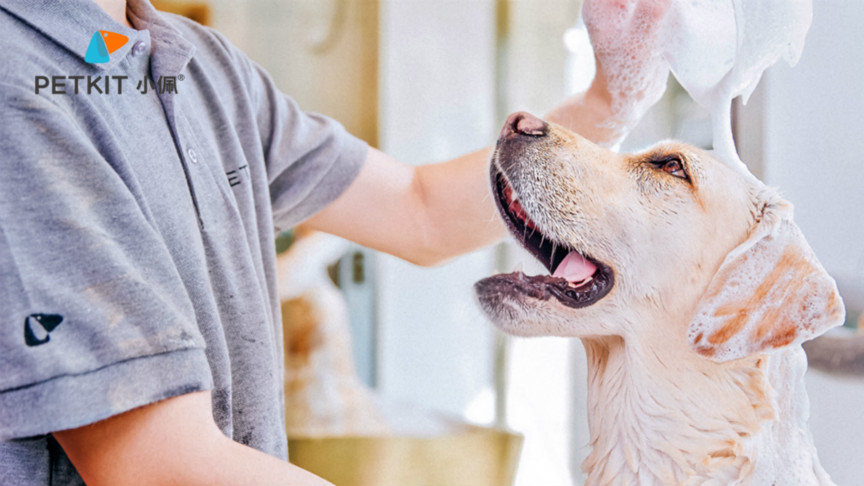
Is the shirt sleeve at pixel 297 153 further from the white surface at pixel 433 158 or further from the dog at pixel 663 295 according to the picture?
the white surface at pixel 433 158

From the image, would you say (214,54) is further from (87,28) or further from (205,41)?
(87,28)

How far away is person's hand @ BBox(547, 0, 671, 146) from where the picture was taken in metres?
0.66

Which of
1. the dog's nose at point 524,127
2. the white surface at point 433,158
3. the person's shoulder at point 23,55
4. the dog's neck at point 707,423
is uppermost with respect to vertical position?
the person's shoulder at point 23,55

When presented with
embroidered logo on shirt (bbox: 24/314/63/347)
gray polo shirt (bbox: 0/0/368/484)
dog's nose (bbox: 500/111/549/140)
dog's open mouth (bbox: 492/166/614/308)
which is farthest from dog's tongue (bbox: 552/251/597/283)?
embroidered logo on shirt (bbox: 24/314/63/347)

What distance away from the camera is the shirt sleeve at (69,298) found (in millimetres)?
408

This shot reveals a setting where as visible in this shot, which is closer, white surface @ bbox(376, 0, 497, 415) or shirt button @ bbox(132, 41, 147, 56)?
shirt button @ bbox(132, 41, 147, 56)

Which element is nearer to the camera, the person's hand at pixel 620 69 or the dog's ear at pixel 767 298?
the dog's ear at pixel 767 298

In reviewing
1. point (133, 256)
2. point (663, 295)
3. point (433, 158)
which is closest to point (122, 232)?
point (133, 256)

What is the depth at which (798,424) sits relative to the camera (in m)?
0.58

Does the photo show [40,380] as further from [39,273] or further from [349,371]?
[349,371]

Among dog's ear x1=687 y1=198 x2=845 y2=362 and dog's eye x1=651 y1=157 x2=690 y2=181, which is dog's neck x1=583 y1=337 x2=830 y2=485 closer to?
dog's ear x1=687 y1=198 x2=845 y2=362

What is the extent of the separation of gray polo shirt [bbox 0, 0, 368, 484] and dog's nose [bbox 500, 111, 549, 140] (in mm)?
264

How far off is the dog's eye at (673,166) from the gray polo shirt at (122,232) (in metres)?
0.40

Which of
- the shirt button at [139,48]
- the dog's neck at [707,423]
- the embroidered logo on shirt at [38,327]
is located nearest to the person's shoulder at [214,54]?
the shirt button at [139,48]
